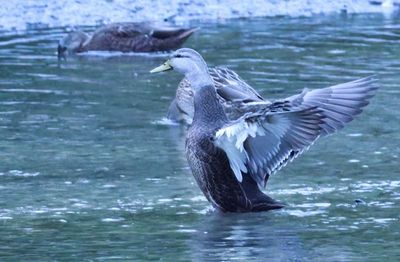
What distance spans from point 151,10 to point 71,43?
154 inches

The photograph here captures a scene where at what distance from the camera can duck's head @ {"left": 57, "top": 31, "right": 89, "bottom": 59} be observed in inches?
651

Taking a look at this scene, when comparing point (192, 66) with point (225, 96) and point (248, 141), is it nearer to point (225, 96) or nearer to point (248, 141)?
point (248, 141)

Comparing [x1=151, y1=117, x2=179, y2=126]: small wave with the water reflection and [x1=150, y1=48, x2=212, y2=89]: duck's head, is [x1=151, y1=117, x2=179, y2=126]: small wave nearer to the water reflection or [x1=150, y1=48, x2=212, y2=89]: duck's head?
[x1=150, y1=48, x2=212, y2=89]: duck's head

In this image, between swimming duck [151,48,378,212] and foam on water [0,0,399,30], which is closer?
swimming duck [151,48,378,212]

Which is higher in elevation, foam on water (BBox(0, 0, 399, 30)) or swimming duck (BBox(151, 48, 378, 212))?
swimming duck (BBox(151, 48, 378, 212))

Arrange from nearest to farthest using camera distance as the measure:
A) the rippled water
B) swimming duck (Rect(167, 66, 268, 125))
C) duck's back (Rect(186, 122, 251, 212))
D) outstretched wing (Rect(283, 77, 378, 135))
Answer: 1. the rippled water
2. duck's back (Rect(186, 122, 251, 212))
3. outstretched wing (Rect(283, 77, 378, 135))
4. swimming duck (Rect(167, 66, 268, 125))

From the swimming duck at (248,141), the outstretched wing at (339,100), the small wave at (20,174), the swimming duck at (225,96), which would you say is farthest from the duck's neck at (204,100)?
the small wave at (20,174)

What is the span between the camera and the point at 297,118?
8172 mm

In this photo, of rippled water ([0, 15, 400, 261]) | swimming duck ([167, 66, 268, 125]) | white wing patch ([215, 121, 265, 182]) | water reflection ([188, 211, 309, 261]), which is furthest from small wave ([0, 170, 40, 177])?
white wing patch ([215, 121, 265, 182])

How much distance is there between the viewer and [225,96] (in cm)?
1048

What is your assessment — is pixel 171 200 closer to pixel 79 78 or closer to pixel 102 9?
pixel 79 78

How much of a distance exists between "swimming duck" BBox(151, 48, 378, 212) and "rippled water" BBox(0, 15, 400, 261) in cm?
15

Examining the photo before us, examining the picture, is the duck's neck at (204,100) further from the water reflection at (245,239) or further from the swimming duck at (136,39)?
the swimming duck at (136,39)

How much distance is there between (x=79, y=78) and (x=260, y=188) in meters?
6.25
